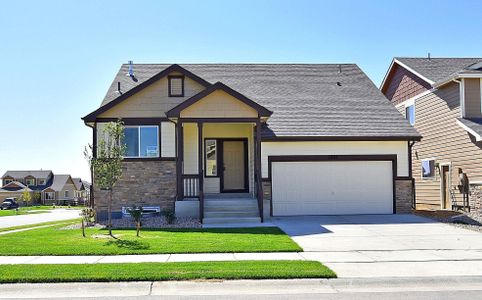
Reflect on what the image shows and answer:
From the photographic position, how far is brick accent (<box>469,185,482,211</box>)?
1994 cm

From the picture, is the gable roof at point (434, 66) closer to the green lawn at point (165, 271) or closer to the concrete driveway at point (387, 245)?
the concrete driveway at point (387, 245)

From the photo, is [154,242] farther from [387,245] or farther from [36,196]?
[36,196]

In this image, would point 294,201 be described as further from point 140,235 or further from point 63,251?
point 63,251

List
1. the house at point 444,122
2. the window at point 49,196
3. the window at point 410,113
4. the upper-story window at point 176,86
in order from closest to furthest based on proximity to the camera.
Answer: the upper-story window at point 176,86 < the house at point 444,122 < the window at point 410,113 < the window at point 49,196

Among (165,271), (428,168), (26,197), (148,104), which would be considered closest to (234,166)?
(148,104)

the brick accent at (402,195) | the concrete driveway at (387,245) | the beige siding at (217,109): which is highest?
the beige siding at (217,109)

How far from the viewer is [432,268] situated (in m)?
9.91

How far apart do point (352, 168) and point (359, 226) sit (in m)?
4.03

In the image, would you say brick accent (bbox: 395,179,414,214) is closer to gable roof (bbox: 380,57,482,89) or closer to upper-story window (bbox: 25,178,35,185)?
gable roof (bbox: 380,57,482,89)

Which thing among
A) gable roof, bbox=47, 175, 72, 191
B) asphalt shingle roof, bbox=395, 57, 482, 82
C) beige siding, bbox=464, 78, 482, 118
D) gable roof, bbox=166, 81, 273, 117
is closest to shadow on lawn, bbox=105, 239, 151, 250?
gable roof, bbox=166, 81, 273, 117

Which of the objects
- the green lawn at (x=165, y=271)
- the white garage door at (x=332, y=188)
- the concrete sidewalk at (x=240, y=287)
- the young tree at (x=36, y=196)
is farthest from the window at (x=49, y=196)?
the concrete sidewalk at (x=240, y=287)

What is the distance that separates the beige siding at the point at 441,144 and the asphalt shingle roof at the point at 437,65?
0.99m

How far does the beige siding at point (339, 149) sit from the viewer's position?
65.1 feet

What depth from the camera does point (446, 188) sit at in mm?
23250
